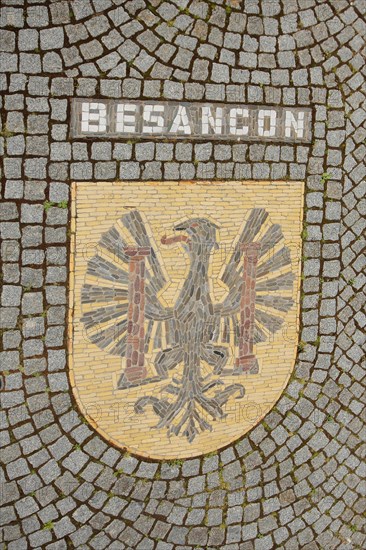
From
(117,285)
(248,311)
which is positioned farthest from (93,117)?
(248,311)

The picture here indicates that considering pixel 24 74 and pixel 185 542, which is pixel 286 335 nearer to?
pixel 185 542

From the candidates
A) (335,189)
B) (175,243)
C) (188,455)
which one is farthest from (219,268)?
(188,455)

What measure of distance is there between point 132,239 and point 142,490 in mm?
2465

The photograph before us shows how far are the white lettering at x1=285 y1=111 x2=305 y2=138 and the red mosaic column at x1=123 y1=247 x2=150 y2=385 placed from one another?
1847 mm

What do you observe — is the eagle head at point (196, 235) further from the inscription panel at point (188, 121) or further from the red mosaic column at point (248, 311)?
the inscription panel at point (188, 121)

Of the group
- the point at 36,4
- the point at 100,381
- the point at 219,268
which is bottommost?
the point at 100,381

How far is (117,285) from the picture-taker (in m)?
4.77

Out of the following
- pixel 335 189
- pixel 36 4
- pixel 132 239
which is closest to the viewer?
pixel 36 4

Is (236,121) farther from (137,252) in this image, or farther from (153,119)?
(137,252)

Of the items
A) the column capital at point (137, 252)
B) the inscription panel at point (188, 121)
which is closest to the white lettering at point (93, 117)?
the inscription panel at point (188, 121)

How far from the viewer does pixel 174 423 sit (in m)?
5.01

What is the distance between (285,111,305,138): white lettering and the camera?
5.02 meters

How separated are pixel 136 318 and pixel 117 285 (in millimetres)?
367

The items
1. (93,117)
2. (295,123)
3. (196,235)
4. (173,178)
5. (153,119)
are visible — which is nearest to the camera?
(93,117)
